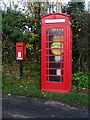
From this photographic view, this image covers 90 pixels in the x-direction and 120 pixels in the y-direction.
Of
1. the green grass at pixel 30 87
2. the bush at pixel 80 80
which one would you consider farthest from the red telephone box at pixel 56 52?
the bush at pixel 80 80

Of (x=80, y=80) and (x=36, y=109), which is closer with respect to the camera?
(x=36, y=109)

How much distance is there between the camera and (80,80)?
8.19m

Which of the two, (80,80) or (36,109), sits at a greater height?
(80,80)

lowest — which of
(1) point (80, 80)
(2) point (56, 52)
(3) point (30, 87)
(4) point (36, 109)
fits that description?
(4) point (36, 109)

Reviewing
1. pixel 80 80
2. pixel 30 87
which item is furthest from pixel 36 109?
→ pixel 80 80

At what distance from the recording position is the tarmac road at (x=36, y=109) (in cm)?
535

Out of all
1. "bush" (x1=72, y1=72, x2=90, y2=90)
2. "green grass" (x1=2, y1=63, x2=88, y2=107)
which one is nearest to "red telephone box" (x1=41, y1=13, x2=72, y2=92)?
"green grass" (x1=2, y1=63, x2=88, y2=107)

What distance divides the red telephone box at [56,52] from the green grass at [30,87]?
34cm

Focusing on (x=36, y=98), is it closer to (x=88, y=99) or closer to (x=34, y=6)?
(x=88, y=99)

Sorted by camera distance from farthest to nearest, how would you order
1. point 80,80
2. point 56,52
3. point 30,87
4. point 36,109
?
point 80,80 < point 30,87 < point 56,52 < point 36,109

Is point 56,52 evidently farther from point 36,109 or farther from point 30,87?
point 36,109

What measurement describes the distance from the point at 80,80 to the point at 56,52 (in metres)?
1.23

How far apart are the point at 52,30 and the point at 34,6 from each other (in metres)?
2.91

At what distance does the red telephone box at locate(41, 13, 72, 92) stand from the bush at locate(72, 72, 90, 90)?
68 cm
